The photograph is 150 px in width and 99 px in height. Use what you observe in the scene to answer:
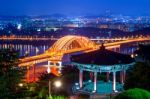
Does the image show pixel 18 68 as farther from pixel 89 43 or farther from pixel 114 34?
pixel 114 34

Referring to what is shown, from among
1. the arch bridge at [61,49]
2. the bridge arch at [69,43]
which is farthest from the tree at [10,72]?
the bridge arch at [69,43]

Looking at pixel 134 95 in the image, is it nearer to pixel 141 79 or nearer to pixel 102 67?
pixel 141 79

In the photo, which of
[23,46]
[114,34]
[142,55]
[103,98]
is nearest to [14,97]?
[103,98]

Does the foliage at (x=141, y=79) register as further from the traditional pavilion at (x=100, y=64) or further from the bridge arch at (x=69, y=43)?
the bridge arch at (x=69, y=43)

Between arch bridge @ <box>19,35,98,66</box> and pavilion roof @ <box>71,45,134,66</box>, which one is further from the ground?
arch bridge @ <box>19,35,98,66</box>

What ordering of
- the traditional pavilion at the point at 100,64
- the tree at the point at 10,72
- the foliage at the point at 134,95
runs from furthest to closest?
the traditional pavilion at the point at 100,64
the foliage at the point at 134,95
the tree at the point at 10,72

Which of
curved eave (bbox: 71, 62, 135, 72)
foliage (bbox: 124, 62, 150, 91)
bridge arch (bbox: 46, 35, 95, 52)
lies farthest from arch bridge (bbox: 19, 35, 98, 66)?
foliage (bbox: 124, 62, 150, 91)

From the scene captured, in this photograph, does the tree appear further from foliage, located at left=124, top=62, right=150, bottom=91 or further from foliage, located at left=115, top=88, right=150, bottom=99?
foliage, located at left=124, top=62, right=150, bottom=91
